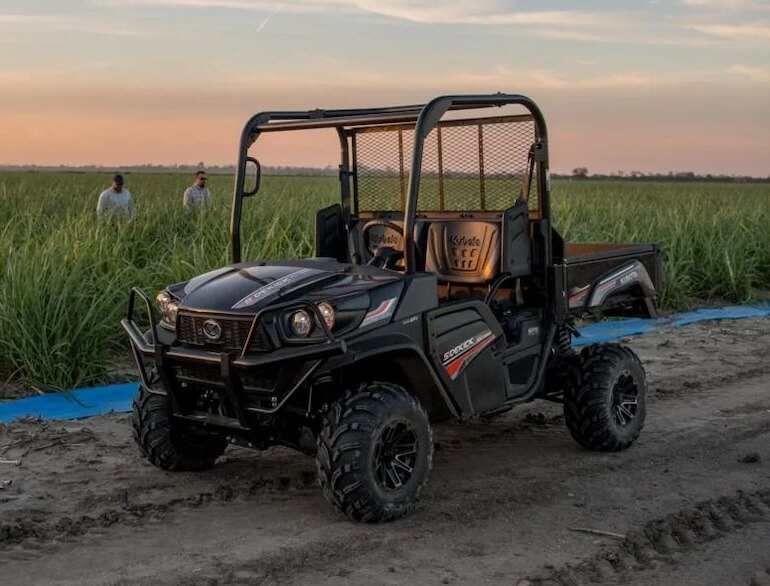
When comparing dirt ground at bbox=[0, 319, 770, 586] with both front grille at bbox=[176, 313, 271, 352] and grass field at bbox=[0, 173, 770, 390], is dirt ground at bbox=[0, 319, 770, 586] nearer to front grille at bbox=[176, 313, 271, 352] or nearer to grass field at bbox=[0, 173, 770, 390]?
front grille at bbox=[176, 313, 271, 352]

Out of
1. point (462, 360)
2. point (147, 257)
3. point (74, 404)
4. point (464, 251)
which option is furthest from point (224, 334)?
point (147, 257)

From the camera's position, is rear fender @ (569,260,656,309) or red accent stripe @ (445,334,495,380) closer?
red accent stripe @ (445,334,495,380)

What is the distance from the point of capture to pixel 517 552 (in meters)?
4.16

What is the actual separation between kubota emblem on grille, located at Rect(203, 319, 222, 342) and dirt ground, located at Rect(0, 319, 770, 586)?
810 millimetres

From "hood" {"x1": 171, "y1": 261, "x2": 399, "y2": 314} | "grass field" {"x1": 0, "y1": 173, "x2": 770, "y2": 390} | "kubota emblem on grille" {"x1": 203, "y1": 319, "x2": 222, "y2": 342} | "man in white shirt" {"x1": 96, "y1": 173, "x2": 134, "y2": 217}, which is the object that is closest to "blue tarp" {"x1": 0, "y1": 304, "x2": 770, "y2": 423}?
"grass field" {"x1": 0, "y1": 173, "x2": 770, "y2": 390}

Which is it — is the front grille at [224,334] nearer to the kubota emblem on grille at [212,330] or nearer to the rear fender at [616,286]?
the kubota emblem on grille at [212,330]

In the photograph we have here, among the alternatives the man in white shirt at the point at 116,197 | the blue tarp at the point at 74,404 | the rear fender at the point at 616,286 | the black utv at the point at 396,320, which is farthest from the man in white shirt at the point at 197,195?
the rear fender at the point at 616,286

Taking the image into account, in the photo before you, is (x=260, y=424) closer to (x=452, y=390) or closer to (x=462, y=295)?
(x=452, y=390)

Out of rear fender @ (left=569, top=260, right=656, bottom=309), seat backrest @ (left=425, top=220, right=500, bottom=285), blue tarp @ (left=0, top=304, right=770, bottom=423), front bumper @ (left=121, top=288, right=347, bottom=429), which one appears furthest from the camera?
blue tarp @ (left=0, top=304, right=770, bottom=423)

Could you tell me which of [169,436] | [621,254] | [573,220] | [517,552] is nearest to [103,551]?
[169,436]

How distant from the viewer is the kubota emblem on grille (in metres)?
4.48

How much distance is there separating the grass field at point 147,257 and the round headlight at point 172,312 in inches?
106

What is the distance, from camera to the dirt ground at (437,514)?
3977 mm

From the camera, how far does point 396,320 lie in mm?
4527
